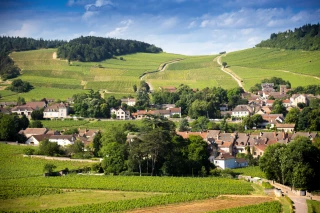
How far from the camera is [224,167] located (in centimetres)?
5038

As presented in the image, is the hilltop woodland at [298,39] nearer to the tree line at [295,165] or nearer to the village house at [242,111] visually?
the village house at [242,111]

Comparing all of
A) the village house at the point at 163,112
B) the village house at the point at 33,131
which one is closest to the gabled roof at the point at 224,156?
the village house at the point at 33,131

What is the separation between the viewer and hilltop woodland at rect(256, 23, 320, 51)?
114938mm

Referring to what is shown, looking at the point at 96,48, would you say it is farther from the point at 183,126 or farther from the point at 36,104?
the point at 183,126

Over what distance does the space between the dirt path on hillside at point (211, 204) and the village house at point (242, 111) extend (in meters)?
41.3

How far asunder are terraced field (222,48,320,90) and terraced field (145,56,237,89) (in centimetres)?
371

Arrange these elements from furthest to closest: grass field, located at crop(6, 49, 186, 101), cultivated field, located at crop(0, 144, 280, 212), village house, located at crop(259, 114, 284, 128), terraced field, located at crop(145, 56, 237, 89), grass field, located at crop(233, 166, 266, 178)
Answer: terraced field, located at crop(145, 56, 237, 89) < grass field, located at crop(6, 49, 186, 101) < village house, located at crop(259, 114, 284, 128) < grass field, located at crop(233, 166, 266, 178) < cultivated field, located at crop(0, 144, 280, 212)

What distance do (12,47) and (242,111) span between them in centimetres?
6892

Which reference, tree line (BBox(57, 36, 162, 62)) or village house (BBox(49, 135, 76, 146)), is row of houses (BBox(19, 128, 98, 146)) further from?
tree line (BBox(57, 36, 162, 62))

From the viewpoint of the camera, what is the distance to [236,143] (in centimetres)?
5819

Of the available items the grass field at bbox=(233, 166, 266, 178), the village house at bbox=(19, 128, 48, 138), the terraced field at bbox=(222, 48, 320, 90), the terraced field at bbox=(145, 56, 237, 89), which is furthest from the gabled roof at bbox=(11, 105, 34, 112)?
the terraced field at bbox=(222, 48, 320, 90)

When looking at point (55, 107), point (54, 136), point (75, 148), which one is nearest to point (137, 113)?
point (55, 107)

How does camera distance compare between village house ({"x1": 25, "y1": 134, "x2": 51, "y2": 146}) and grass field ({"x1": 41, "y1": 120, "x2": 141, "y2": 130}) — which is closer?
village house ({"x1": 25, "y1": 134, "x2": 51, "y2": 146})

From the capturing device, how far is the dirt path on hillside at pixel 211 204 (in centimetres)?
3219
